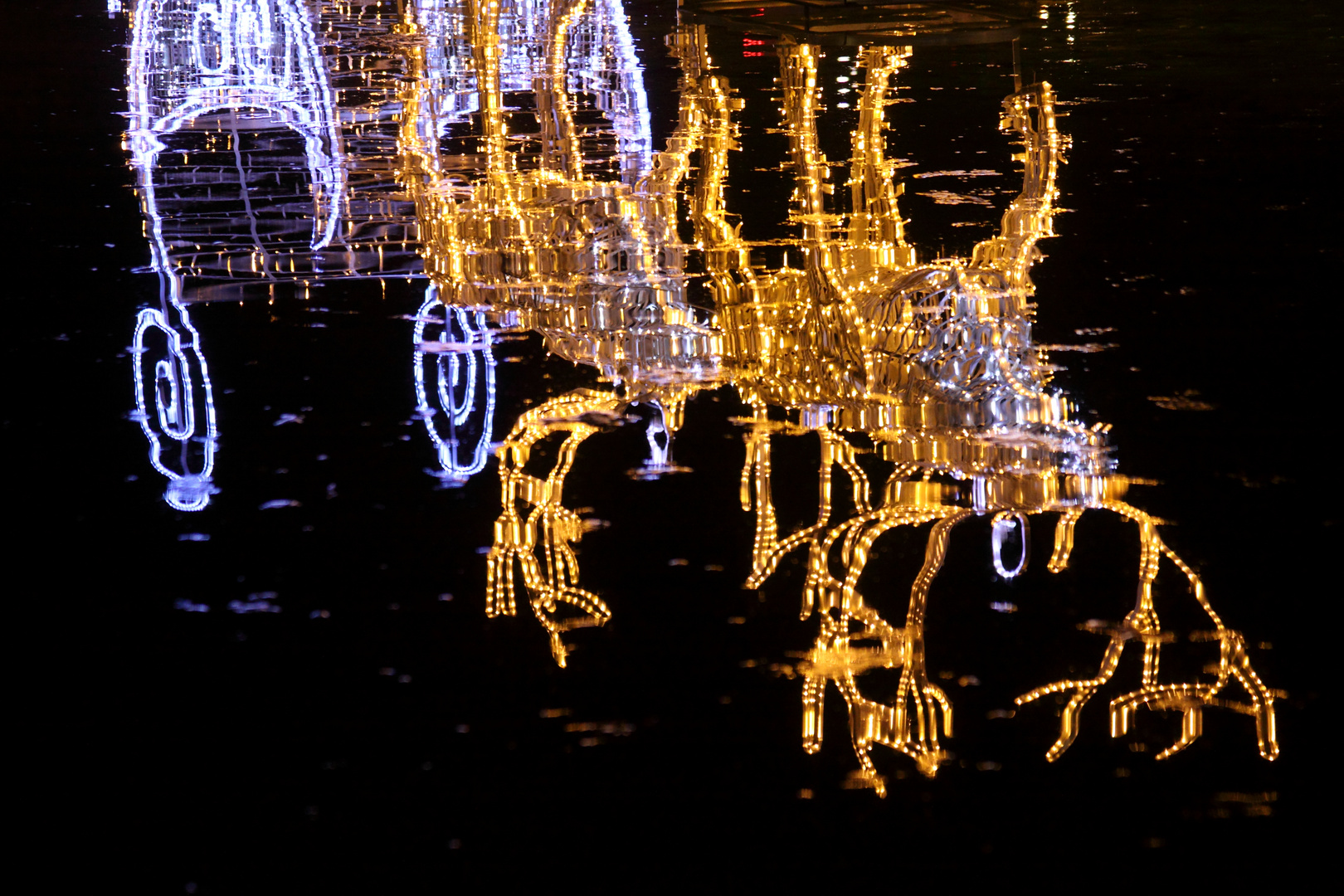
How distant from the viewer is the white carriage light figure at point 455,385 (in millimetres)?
1250

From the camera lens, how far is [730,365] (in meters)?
1.22

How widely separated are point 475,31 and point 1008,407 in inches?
47.7

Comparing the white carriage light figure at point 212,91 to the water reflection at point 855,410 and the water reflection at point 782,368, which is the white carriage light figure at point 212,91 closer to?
the water reflection at point 782,368

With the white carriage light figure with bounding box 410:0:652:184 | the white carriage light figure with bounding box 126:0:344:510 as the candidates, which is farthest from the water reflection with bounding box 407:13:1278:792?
the white carriage light figure with bounding box 410:0:652:184

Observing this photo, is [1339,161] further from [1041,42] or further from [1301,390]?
[1041,42]

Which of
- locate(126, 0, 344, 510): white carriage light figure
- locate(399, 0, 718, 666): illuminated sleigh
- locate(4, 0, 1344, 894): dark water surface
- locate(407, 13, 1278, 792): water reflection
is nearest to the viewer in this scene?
locate(4, 0, 1344, 894): dark water surface

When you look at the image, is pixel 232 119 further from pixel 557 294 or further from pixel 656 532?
pixel 656 532

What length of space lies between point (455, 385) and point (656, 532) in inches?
14.2

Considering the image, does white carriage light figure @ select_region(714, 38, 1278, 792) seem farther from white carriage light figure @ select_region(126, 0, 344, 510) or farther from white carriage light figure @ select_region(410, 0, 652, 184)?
white carriage light figure @ select_region(410, 0, 652, 184)

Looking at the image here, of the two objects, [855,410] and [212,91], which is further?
[212,91]

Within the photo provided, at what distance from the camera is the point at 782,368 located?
117cm

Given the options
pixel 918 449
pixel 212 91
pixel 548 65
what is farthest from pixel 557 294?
pixel 212 91

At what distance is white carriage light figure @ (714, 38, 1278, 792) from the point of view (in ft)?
2.87

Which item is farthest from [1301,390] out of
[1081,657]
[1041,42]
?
[1041,42]
